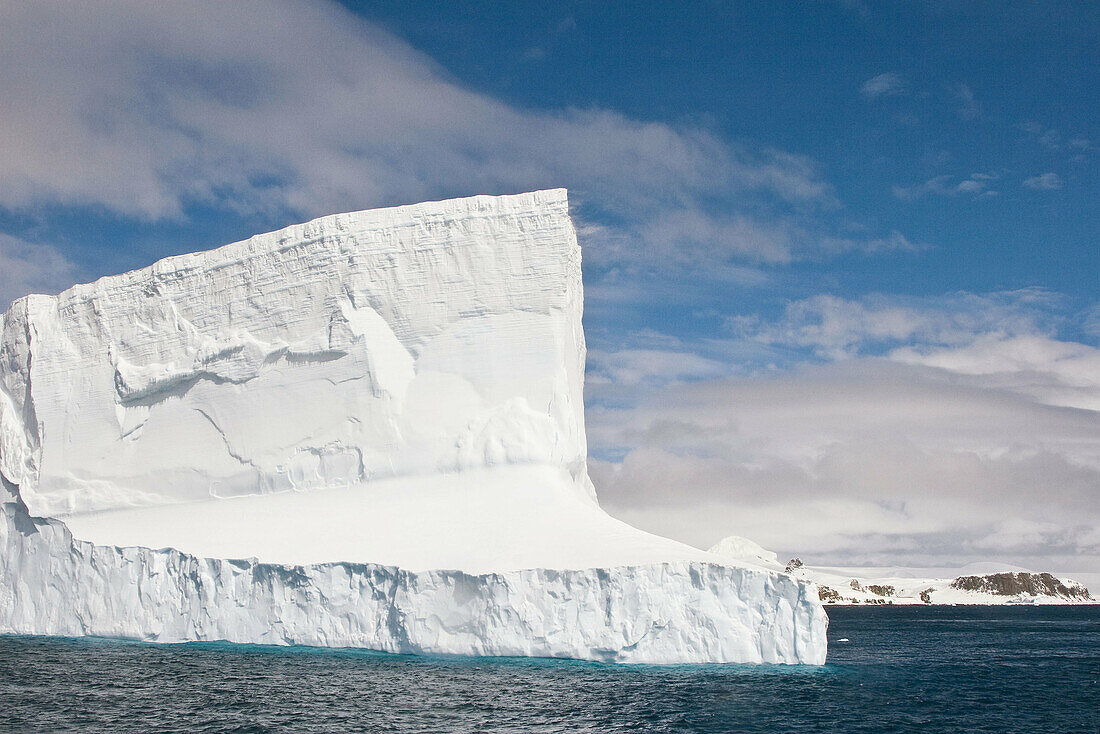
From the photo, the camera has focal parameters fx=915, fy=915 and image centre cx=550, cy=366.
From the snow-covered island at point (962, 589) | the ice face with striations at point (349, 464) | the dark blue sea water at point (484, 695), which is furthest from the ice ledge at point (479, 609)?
the snow-covered island at point (962, 589)

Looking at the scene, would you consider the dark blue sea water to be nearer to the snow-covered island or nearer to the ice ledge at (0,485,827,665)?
the ice ledge at (0,485,827,665)

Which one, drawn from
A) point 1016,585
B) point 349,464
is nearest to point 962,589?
point 1016,585

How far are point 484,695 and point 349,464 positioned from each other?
1239cm

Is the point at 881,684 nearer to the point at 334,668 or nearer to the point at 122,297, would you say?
the point at 334,668

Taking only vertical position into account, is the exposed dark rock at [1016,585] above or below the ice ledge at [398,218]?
below

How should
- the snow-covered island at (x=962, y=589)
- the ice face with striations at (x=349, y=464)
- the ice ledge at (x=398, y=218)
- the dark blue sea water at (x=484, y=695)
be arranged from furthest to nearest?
1. the snow-covered island at (x=962, y=589)
2. the ice ledge at (x=398, y=218)
3. the ice face with striations at (x=349, y=464)
4. the dark blue sea water at (x=484, y=695)

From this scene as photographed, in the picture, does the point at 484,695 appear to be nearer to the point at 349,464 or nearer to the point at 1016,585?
the point at 349,464

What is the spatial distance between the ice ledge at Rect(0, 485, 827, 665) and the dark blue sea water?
1.61 feet

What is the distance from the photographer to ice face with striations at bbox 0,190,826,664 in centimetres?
2039

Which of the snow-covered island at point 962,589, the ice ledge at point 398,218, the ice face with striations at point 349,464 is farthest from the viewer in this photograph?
the snow-covered island at point 962,589

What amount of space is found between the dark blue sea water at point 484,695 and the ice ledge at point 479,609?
0.49 meters

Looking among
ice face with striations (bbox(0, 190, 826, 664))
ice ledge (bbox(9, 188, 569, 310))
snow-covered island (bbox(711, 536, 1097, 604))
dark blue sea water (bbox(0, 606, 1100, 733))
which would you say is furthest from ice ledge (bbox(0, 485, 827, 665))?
snow-covered island (bbox(711, 536, 1097, 604))

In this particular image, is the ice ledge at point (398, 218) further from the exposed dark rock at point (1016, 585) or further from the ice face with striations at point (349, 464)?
the exposed dark rock at point (1016, 585)

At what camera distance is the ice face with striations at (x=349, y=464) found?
20.4 metres
